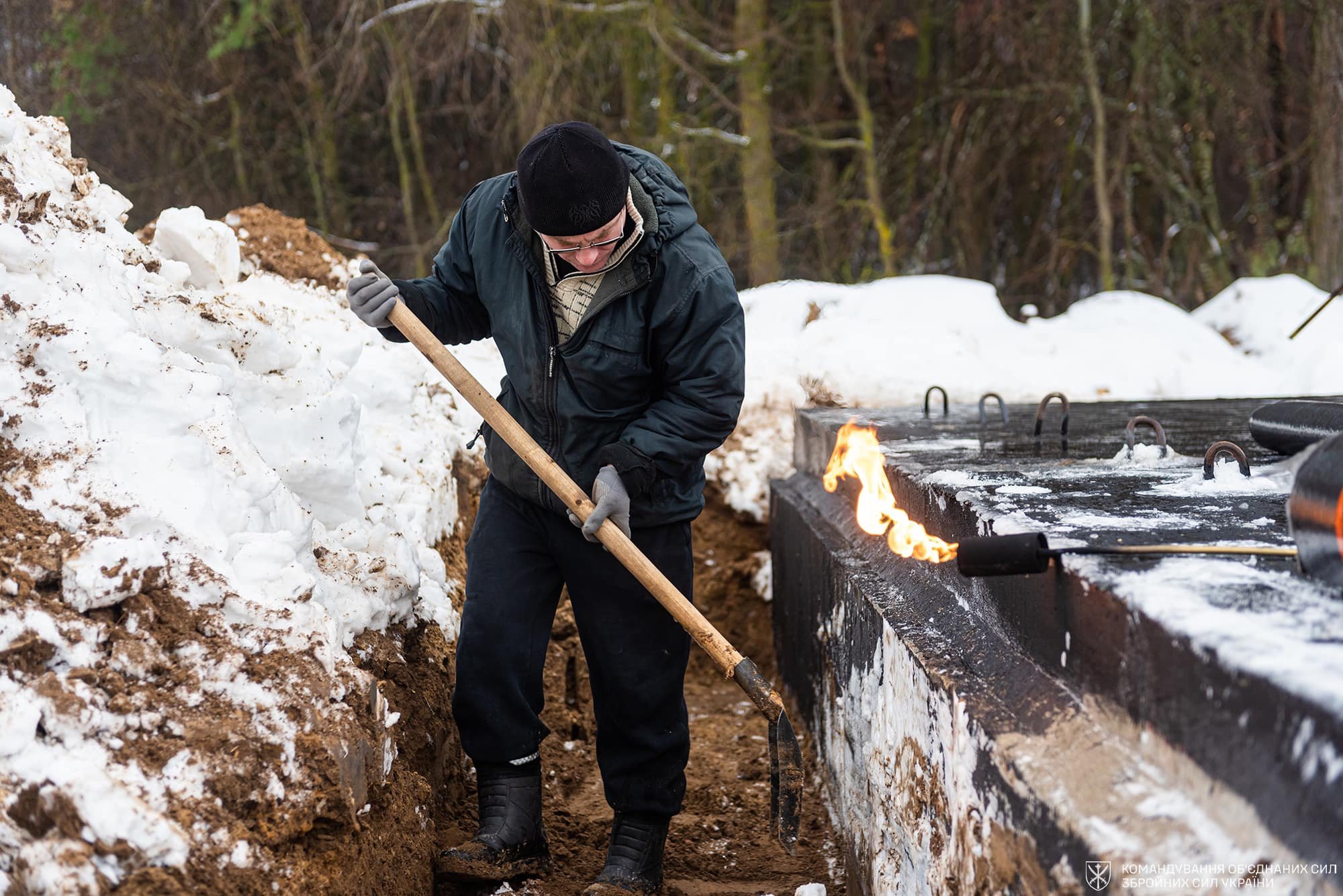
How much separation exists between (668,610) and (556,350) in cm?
70

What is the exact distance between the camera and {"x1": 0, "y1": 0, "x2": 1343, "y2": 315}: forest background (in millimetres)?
9258

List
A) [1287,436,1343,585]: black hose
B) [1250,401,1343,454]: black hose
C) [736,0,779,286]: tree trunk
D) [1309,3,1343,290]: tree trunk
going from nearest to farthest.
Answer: [1287,436,1343,585]: black hose → [1250,401,1343,454]: black hose → [1309,3,1343,290]: tree trunk → [736,0,779,286]: tree trunk

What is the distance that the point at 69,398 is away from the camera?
7.46 ft

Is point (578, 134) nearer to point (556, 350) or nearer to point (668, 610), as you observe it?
point (556, 350)

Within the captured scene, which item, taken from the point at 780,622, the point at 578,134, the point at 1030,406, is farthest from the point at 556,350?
the point at 1030,406

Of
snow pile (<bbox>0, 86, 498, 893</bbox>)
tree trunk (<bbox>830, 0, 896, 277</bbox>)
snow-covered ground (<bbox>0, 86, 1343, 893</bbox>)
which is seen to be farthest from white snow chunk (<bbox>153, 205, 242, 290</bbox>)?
tree trunk (<bbox>830, 0, 896, 277</bbox>)

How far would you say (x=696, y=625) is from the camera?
266 centimetres

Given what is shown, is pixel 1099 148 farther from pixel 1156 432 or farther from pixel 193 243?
pixel 193 243

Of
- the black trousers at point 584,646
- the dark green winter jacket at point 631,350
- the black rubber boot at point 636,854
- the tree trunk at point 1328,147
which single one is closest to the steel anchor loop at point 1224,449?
the dark green winter jacket at point 631,350

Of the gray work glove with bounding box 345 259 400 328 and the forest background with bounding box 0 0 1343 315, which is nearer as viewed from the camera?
the gray work glove with bounding box 345 259 400 328

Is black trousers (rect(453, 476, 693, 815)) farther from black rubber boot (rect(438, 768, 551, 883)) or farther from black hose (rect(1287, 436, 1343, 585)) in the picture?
black hose (rect(1287, 436, 1343, 585))

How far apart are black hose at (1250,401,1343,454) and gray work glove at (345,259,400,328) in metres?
2.16

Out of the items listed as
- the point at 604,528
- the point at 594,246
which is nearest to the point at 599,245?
the point at 594,246

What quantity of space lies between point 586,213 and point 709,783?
207 cm
